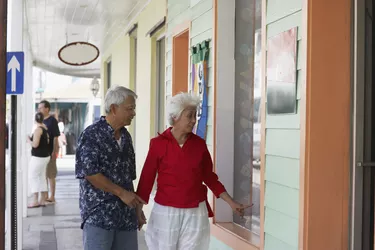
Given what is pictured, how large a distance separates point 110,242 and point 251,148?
1.82 meters

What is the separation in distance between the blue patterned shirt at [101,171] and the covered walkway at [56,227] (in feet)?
14.4

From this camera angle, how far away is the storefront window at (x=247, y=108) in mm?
5789

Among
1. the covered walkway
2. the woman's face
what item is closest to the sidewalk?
the covered walkway

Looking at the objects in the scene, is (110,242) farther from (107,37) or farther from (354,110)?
(107,37)

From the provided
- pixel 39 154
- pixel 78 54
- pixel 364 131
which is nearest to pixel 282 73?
pixel 364 131

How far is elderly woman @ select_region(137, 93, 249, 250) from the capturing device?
4.82 meters

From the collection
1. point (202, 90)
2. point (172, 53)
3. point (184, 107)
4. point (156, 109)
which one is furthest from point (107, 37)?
point (184, 107)

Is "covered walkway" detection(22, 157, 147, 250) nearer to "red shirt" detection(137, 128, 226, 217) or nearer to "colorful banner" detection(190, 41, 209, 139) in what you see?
"colorful banner" detection(190, 41, 209, 139)

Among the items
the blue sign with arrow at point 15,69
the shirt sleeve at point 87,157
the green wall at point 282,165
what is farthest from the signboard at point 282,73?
the blue sign with arrow at point 15,69

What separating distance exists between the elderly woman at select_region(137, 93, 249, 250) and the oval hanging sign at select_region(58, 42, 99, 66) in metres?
9.01

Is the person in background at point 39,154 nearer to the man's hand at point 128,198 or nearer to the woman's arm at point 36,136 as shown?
the woman's arm at point 36,136

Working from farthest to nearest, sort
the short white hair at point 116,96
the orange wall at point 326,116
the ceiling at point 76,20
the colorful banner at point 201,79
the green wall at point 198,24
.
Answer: the ceiling at point 76,20 < the colorful banner at point 201,79 < the green wall at point 198,24 < the short white hair at point 116,96 < the orange wall at point 326,116

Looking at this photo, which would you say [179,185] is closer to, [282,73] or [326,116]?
[282,73]

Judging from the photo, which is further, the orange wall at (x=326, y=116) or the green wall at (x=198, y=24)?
the green wall at (x=198, y=24)
